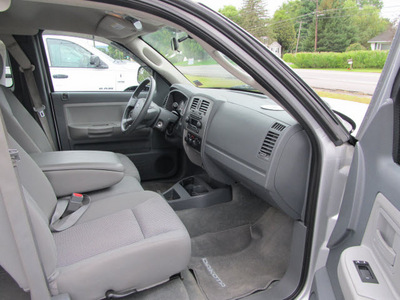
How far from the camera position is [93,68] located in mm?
→ 3682

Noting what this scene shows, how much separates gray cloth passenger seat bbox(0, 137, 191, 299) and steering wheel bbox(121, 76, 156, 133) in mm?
894

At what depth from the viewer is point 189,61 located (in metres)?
2.78

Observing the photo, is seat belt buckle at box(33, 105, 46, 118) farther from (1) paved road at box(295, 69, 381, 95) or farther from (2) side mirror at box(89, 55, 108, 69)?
(1) paved road at box(295, 69, 381, 95)

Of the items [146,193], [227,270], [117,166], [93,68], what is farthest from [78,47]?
[227,270]

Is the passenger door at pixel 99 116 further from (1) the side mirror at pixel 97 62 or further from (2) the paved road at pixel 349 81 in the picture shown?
(2) the paved road at pixel 349 81

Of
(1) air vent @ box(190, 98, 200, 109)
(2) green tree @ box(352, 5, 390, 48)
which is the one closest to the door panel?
(1) air vent @ box(190, 98, 200, 109)

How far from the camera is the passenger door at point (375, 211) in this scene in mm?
850

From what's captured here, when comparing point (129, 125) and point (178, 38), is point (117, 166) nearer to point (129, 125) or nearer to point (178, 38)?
point (129, 125)

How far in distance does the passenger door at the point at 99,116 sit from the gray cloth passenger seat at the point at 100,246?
4.62 feet

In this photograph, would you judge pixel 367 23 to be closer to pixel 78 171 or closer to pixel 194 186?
pixel 194 186

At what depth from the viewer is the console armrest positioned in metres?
1.72

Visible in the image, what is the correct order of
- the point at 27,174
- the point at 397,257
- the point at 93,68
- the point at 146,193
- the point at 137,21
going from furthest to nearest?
the point at 93,68 < the point at 137,21 < the point at 146,193 < the point at 27,174 < the point at 397,257

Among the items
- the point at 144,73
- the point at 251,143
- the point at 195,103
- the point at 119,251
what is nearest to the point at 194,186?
the point at 195,103

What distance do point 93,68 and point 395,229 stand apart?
3.59 meters
